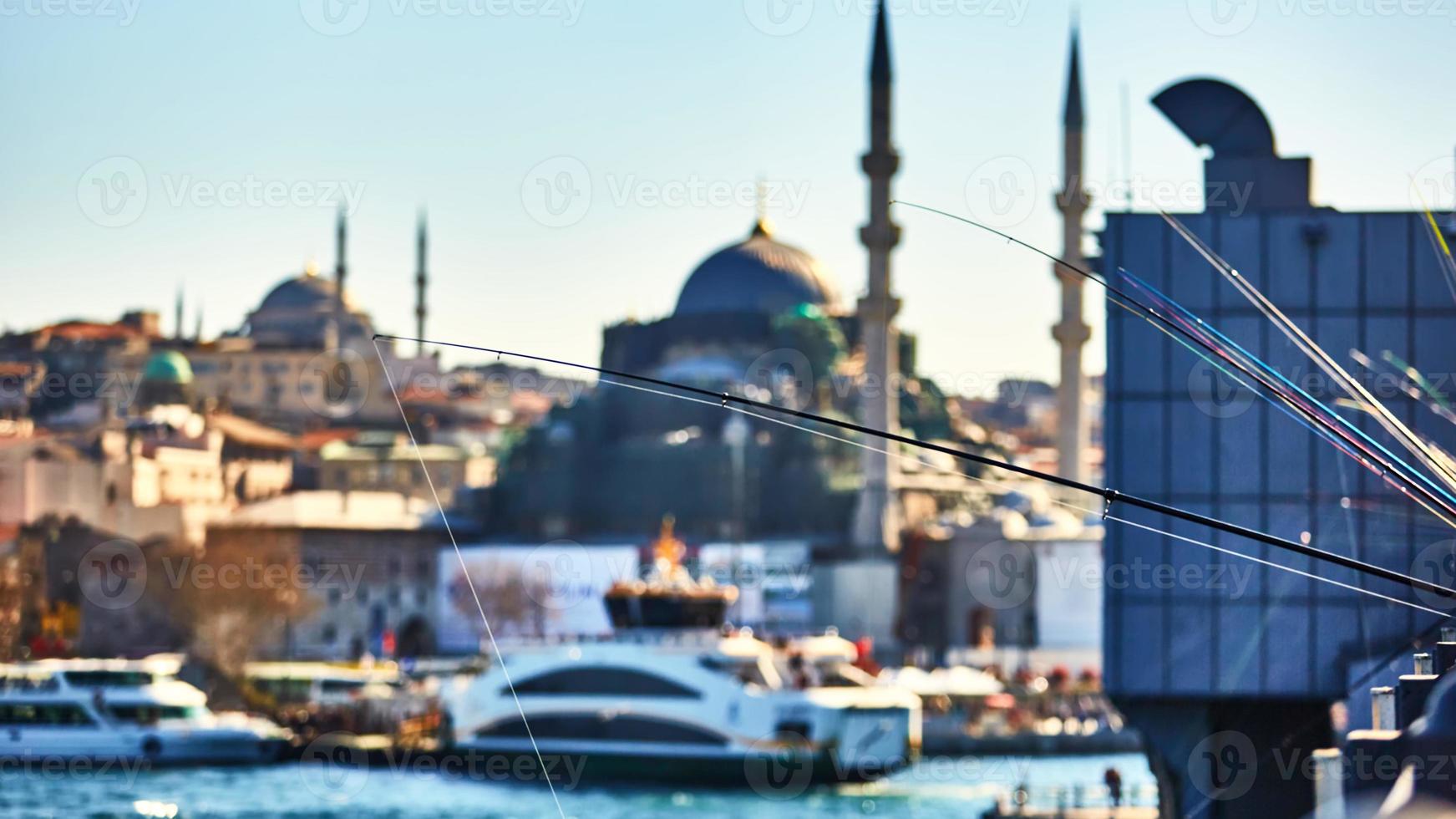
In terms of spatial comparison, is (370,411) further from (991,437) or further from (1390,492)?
(1390,492)

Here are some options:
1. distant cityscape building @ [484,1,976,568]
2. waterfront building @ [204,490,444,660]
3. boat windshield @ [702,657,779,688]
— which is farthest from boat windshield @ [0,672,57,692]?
distant cityscape building @ [484,1,976,568]

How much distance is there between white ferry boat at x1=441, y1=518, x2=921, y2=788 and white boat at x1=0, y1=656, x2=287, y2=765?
188 inches

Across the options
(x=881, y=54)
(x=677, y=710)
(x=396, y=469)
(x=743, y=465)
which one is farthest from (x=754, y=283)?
(x=677, y=710)

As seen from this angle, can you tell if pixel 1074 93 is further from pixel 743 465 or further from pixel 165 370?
pixel 165 370

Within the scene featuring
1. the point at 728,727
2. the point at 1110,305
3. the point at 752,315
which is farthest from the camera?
the point at 752,315

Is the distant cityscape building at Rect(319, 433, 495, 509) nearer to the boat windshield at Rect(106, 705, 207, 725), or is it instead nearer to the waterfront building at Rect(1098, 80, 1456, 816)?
the boat windshield at Rect(106, 705, 207, 725)

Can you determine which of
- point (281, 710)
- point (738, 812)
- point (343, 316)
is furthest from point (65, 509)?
point (343, 316)

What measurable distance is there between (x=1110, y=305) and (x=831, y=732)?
2756 cm

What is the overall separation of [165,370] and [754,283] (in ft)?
65.3

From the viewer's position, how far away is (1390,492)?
17.5m

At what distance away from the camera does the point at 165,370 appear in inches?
3583

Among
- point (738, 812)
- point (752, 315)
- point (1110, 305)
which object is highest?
point (752, 315)

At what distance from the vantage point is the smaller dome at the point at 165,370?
90.4 metres

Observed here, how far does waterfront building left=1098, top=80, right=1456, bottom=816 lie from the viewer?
17.6 m
